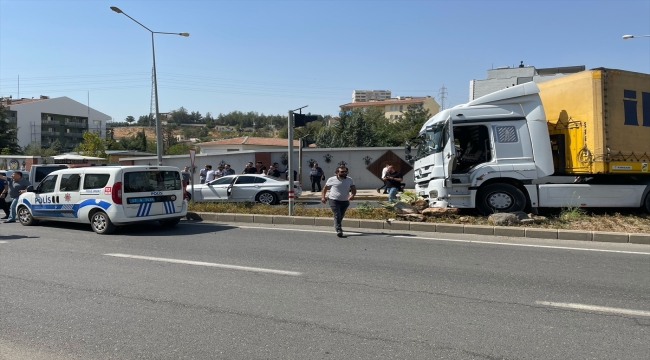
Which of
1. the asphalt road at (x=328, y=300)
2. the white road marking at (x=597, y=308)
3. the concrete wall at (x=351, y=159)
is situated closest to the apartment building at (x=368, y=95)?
the concrete wall at (x=351, y=159)

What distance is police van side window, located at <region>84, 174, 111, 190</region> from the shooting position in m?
10.9

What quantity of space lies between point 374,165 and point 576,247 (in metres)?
17.3

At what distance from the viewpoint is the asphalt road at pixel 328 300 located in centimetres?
419

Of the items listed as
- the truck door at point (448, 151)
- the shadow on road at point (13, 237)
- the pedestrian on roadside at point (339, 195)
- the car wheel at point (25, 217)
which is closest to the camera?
the pedestrian on roadside at point (339, 195)

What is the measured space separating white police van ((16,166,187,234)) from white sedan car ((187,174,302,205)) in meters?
5.32

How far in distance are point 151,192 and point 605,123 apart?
1082 cm

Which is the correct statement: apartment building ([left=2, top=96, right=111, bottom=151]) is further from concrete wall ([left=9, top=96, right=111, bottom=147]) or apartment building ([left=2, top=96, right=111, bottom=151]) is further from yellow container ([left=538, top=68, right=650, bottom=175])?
yellow container ([left=538, top=68, right=650, bottom=175])

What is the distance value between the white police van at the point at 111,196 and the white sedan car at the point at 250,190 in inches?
210

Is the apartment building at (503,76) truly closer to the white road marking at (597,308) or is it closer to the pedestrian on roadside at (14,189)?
the pedestrian on roadside at (14,189)

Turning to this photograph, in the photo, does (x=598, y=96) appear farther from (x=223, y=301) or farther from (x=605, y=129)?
(x=223, y=301)

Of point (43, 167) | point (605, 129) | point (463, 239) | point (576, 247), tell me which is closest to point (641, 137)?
point (605, 129)

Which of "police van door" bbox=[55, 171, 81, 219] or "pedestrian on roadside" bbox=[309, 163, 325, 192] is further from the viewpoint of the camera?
"pedestrian on roadside" bbox=[309, 163, 325, 192]

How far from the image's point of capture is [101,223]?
11.0 meters

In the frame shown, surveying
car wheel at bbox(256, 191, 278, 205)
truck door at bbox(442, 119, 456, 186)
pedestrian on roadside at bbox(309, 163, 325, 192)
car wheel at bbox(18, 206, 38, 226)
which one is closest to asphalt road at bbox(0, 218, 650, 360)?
truck door at bbox(442, 119, 456, 186)
